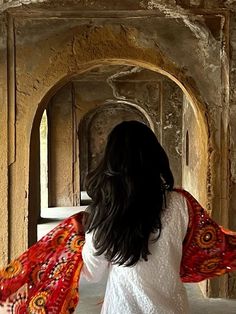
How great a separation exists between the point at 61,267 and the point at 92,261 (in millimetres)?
246

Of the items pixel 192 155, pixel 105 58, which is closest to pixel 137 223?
pixel 105 58

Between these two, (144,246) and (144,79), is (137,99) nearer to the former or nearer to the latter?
(144,79)

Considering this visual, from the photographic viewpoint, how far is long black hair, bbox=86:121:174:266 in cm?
209

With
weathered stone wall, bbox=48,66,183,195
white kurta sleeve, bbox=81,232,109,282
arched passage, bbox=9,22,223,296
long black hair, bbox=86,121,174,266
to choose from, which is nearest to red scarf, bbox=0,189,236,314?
white kurta sleeve, bbox=81,232,109,282

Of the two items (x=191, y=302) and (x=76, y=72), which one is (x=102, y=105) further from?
(x=191, y=302)

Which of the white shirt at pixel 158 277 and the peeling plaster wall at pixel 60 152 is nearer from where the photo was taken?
the white shirt at pixel 158 277

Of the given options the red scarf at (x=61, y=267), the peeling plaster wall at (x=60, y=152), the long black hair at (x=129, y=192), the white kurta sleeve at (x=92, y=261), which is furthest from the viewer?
the peeling plaster wall at (x=60, y=152)

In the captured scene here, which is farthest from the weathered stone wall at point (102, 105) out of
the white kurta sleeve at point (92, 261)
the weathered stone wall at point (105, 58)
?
the white kurta sleeve at point (92, 261)

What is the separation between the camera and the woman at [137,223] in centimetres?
209

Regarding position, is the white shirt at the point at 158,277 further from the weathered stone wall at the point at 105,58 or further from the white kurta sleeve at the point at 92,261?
the weathered stone wall at the point at 105,58

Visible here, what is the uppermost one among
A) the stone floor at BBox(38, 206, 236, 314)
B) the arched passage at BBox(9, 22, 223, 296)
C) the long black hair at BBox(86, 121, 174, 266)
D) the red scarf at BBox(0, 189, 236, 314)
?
the arched passage at BBox(9, 22, 223, 296)

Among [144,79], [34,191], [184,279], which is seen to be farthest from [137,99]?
[184,279]

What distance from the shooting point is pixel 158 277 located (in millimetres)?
2137

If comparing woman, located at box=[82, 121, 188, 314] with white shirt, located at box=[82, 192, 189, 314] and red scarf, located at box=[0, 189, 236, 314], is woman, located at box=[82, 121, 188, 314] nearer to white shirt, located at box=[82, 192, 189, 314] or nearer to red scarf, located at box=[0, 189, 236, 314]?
white shirt, located at box=[82, 192, 189, 314]
